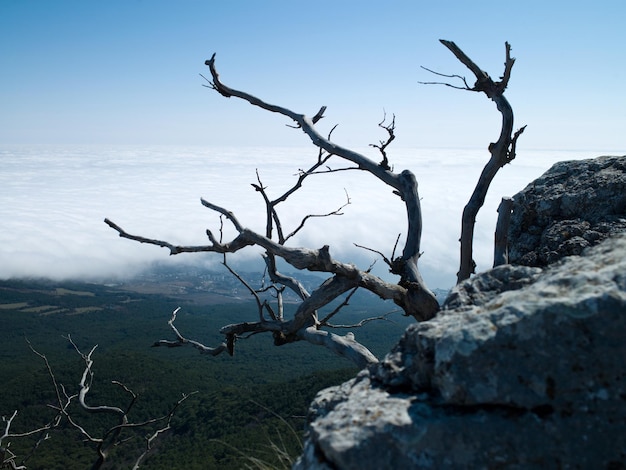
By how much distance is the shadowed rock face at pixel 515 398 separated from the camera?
2523mm

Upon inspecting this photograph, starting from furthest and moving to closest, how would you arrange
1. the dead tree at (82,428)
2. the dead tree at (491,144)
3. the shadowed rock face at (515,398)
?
the dead tree at (82,428), the dead tree at (491,144), the shadowed rock face at (515,398)

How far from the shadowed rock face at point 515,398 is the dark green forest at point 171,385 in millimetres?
1424

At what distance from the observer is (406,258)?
273 inches

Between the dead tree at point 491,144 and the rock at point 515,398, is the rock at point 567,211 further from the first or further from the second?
the rock at point 515,398

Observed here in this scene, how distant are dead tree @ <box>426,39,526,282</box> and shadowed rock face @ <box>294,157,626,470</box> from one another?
418 centimetres

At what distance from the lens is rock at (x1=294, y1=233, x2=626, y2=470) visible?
2523 millimetres

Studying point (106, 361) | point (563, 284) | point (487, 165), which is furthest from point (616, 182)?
point (106, 361)

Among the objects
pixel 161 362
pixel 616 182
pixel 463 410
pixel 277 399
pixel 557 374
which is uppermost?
pixel 616 182

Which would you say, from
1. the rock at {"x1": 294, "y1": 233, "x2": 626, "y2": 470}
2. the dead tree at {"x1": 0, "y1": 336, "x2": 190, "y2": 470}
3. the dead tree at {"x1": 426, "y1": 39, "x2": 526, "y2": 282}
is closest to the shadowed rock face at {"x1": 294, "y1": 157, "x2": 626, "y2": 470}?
the rock at {"x1": 294, "y1": 233, "x2": 626, "y2": 470}

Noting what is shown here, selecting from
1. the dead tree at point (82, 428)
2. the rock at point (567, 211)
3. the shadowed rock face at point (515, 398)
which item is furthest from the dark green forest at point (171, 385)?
the rock at point (567, 211)

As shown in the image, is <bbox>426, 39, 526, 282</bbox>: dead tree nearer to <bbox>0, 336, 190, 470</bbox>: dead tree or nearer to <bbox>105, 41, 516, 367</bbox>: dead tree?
<bbox>105, 41, 516, 367</bbox>: dead tree

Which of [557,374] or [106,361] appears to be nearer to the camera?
[557,374]

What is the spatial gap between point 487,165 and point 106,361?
93692 millimetres

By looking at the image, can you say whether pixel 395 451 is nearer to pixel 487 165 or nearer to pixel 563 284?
pixel 563 284
